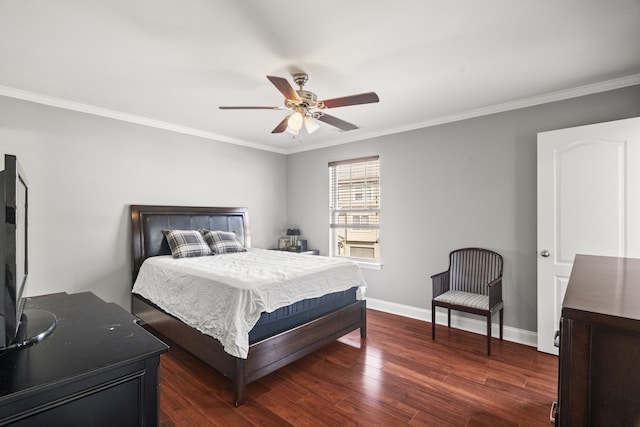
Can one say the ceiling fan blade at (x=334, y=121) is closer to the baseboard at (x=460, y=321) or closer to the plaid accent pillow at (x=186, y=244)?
the plaid accent pillow at (x=186, y=244)

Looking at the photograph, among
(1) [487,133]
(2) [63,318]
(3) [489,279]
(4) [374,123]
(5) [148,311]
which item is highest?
(4) [374,123]

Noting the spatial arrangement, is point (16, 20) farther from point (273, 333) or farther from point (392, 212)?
point (392, 212)

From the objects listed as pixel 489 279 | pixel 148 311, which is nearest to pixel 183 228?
pixel 148 311

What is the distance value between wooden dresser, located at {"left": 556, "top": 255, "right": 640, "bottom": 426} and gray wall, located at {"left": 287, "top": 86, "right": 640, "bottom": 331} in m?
2.84

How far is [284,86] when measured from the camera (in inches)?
85.7

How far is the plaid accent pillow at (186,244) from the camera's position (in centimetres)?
362

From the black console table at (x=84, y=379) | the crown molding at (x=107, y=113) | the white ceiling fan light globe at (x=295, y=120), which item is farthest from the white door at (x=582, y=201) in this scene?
the crown molding at (x=107, y=113)

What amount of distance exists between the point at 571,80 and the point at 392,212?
2.32 metres

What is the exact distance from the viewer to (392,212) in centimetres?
429

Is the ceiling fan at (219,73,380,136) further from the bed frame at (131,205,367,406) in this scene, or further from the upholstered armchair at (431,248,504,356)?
the upholstered armchair at (431,248,504,356)

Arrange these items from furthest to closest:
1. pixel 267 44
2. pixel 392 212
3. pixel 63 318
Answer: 1. pixel 392 212
2. pixel 267 44
3. pixel 63 318

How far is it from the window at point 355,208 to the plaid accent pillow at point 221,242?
5.30 ft

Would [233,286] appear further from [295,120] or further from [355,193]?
[355,193]

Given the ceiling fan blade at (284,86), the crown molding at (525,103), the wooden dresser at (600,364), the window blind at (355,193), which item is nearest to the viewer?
the wooden dresser at (600,364)
